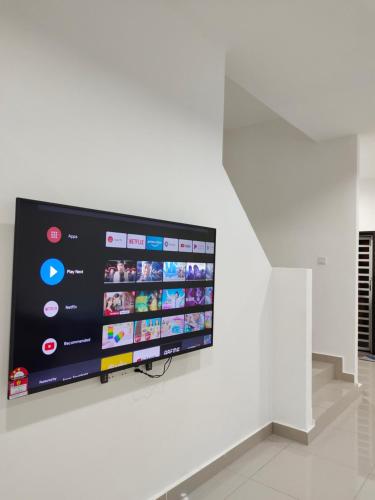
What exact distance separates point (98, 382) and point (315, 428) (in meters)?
2.20

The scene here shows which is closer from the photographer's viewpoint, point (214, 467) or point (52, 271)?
point (52, 271)

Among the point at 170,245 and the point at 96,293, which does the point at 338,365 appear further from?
the point at 96,293

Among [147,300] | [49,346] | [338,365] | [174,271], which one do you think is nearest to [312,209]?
[338,365]

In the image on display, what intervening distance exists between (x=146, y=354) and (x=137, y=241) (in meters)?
0.61

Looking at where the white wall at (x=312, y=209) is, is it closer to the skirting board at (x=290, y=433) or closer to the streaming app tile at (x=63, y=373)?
the skirting board at (x=290, y=433)

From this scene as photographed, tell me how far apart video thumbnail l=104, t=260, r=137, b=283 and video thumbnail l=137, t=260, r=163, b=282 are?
37 millimetres

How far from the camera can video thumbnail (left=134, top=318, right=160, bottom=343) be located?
6.36 feet

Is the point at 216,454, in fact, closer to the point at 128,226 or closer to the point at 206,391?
the point at 206,391

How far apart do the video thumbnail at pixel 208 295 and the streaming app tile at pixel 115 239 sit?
764mm

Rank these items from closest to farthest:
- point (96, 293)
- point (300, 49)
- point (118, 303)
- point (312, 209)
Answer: point (96, 293) < point (118, 303) < point (300, 49) < point (312, 209)

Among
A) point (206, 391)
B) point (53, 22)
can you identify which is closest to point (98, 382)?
point (206, 391)

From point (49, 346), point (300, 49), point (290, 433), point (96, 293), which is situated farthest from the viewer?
point (290, 433)

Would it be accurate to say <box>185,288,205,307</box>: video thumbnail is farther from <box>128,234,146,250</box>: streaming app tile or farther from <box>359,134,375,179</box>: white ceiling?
<box>359,134,375,179</box>: white ceiling

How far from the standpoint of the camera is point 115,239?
1827mm
